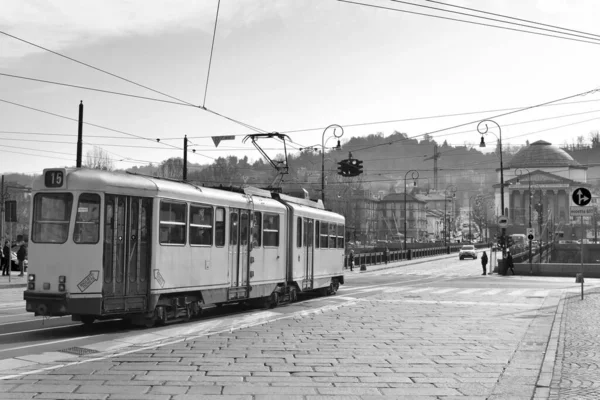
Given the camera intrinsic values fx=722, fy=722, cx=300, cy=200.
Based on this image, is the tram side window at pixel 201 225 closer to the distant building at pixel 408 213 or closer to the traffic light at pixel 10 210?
the traffic light at pixel 10 210

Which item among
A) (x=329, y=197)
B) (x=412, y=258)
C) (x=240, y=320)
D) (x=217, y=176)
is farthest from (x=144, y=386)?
(x=329, y=197)

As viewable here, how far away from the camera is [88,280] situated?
12180 mm

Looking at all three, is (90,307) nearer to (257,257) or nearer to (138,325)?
(138,325)

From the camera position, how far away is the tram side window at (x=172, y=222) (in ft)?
45.1

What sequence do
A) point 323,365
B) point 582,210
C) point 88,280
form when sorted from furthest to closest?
point 582,210 < point 88,280 < point 323,365

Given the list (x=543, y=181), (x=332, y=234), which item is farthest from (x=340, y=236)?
(x=543, y=181)

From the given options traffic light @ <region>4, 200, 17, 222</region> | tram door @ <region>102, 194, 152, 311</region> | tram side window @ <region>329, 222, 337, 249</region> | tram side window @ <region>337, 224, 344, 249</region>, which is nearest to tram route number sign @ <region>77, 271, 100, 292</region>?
tram door @ <region>102, 194, 152, 311</region>

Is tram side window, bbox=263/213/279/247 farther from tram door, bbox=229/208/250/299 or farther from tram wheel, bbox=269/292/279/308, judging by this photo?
tram wheel, bbox=269/292/279/308

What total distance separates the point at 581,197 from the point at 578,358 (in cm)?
1111

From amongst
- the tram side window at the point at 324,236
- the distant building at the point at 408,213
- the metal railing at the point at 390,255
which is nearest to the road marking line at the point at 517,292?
the tram side window at the point at 324,236

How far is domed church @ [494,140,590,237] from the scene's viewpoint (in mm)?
132250

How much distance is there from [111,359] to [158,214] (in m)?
4.34

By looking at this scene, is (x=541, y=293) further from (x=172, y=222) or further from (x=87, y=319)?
(x=87, y=319)

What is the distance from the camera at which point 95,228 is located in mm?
12461
